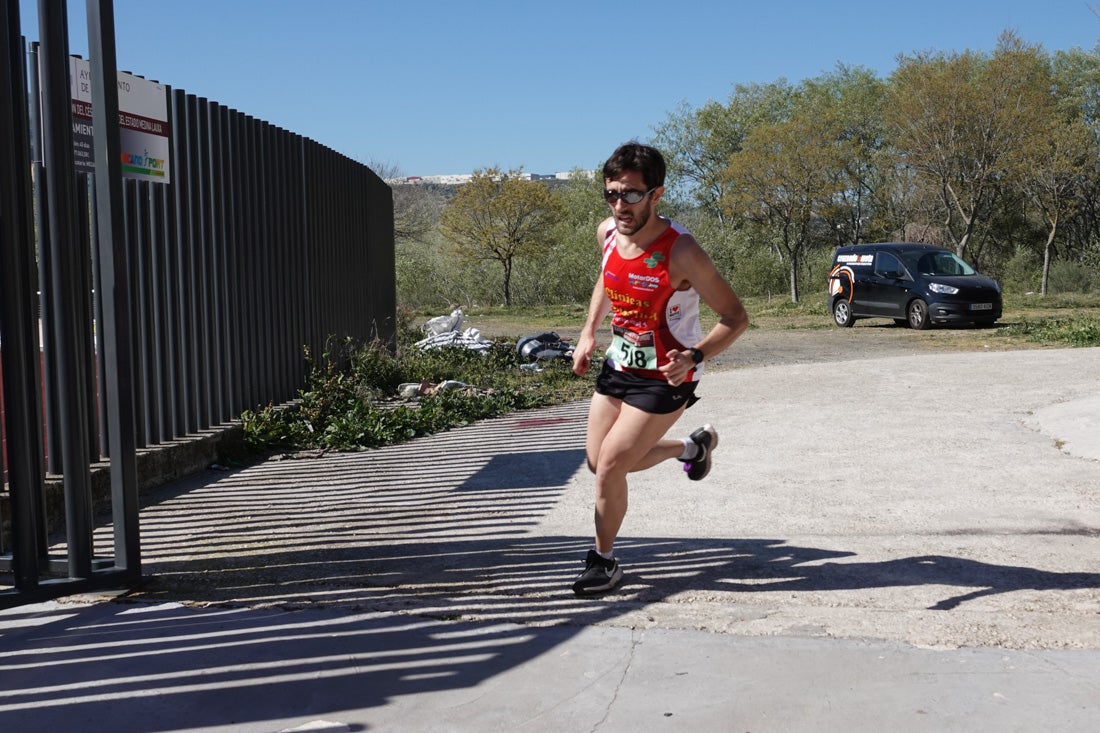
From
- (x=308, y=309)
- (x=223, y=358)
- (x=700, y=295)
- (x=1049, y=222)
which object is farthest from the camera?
(x=1049, y=222)

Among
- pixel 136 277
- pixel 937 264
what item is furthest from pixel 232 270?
pixel 937 264

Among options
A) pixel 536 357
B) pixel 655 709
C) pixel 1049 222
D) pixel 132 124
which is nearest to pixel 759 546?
pixel 655 709

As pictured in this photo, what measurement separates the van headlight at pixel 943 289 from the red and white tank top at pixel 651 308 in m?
18.3

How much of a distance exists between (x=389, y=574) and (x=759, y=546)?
5.89 feet

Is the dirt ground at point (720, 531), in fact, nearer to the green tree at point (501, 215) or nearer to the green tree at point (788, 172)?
the green tree at point (788, 172)

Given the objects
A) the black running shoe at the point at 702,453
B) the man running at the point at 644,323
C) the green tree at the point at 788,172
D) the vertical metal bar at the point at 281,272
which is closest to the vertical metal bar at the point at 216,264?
the vertical metal bar at the point at 281,272

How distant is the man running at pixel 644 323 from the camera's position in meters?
4.56

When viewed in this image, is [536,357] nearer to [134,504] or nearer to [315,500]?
[315,500]

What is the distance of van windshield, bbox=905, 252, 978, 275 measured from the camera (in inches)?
894

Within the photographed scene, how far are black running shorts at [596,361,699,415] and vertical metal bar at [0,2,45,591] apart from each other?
2.36 m

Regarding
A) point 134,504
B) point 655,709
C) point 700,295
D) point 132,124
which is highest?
point 132,124

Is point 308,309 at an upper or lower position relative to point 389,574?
upper

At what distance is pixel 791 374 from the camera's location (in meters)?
13.3

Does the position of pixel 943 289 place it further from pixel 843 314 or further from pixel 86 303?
pixel 86 303
